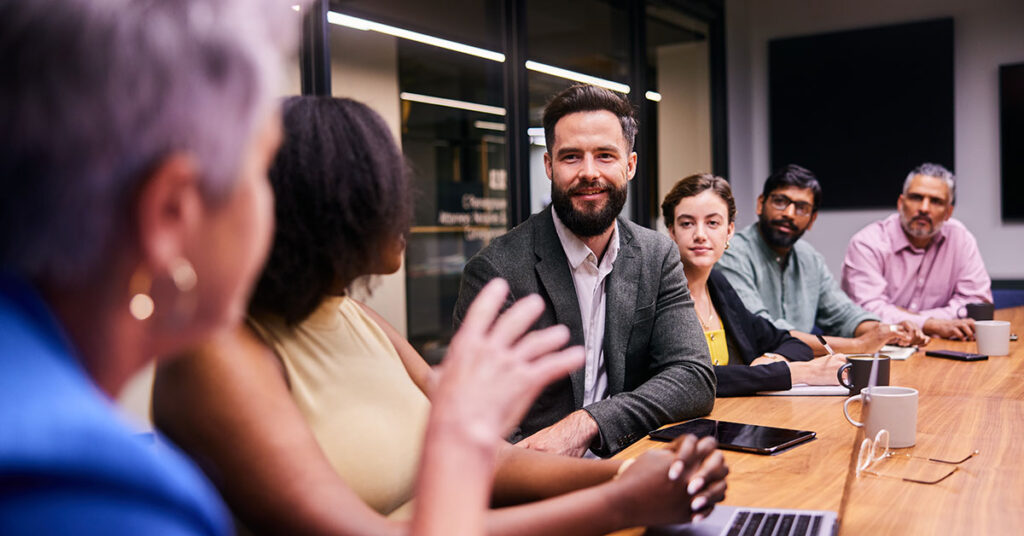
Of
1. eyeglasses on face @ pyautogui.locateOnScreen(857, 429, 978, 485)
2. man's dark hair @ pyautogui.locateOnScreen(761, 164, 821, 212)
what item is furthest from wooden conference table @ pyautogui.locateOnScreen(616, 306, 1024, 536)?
man's dark hair @ pyautogui.locateOnScreen(761, 164, 821, 212)

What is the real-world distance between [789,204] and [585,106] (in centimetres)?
158

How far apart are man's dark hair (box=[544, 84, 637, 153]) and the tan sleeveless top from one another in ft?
4.30

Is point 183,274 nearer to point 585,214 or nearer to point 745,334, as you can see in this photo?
point 585,214

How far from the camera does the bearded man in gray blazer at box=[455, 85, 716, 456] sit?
202 cm

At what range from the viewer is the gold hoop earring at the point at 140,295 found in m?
0.48

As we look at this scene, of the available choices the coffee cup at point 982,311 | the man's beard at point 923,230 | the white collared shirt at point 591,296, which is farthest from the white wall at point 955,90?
the white collared shirt at point 591,296

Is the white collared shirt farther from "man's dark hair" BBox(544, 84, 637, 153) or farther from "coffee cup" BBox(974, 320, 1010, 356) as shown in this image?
"coffee cup" BBox(974, 320, 1010, 356)

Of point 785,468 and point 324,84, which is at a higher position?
point 324,84

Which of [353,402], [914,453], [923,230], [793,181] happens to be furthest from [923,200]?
[353,402]

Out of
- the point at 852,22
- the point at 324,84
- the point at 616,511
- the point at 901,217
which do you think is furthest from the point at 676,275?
the point at 852,22

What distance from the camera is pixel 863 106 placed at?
597 cm

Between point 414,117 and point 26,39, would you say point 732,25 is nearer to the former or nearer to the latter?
point 414,117

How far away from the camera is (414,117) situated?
3875mm

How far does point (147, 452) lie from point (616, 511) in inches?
29.6
